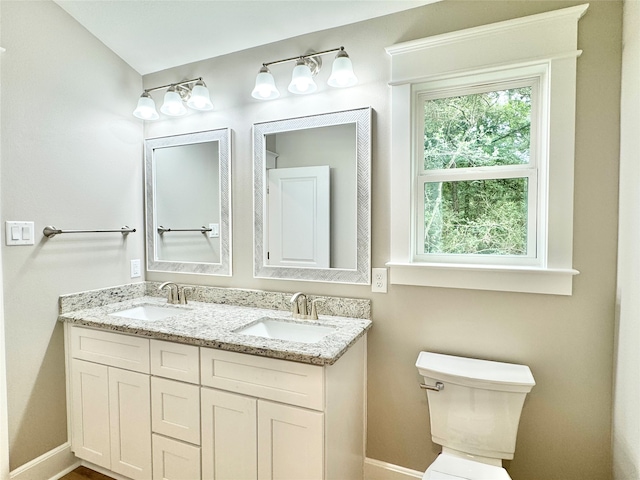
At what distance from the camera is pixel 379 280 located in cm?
165

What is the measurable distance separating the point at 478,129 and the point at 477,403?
3.96 feet

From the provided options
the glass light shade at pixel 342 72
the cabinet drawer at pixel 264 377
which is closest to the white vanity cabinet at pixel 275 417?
the cabinet drawer at pixel 264 377

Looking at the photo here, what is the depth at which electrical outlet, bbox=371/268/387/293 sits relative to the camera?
1644 millimetres

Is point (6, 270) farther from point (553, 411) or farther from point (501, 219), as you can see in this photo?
point (553, 411)

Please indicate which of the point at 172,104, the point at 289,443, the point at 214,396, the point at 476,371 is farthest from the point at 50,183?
the point at 476,371

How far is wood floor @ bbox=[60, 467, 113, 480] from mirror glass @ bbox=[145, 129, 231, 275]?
46.0 inches

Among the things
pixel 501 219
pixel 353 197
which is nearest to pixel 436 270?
pixel 501 219

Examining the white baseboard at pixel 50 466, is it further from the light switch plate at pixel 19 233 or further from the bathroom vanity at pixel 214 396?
the light switch plate at pixel 19 233

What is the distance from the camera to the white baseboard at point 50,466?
163 centimetres

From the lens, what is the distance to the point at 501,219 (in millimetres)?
1513

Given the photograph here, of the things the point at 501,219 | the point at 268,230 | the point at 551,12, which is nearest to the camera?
the point at 551,12

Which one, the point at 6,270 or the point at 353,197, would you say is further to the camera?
the point at 353,197

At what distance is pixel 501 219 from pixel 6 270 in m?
2.34

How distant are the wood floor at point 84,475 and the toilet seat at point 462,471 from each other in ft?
5.54
